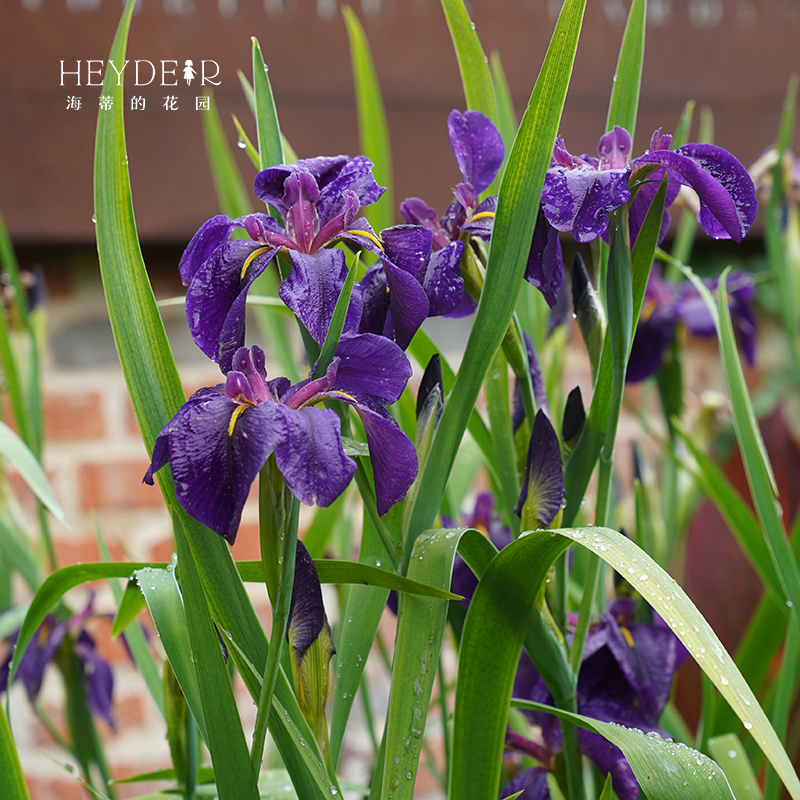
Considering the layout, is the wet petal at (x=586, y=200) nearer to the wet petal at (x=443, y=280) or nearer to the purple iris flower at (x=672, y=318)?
the wet petal at (x=443, y=280)

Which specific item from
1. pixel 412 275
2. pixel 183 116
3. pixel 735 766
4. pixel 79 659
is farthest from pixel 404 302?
pixel 183 116

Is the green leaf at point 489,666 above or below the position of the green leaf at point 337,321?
below

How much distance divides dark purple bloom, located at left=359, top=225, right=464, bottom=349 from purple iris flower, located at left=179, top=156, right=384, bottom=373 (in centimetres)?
1

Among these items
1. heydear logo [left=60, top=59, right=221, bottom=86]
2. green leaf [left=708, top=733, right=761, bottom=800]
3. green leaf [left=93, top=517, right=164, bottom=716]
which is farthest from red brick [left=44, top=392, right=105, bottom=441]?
green leaf [left=708, top=733, right=761, bottom=800]

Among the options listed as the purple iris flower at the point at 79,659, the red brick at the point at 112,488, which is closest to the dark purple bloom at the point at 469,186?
the purple iris flower at the point at 79,659

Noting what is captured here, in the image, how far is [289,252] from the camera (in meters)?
0.24

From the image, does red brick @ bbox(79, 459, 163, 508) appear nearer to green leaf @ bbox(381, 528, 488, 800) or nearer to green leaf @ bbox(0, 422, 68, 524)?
green leaf @ bbox(0, 422, 68, 524)

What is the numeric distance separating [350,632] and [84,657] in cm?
31

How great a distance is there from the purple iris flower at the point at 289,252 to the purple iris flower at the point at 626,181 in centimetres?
6

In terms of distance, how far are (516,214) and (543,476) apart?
10cm

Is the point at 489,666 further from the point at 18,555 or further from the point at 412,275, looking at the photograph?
the point at 18,555

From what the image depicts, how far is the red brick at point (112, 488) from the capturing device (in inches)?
38.5

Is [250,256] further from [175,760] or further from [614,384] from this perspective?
[175,760]

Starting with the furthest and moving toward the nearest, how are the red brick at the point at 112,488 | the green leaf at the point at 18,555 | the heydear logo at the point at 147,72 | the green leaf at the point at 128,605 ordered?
1. the red brick at the point at 112,488
2. the heydear logo at the point at 147,72
3. the green leaf at the point at 18,555
4. the green leaf at the point at 128,605
